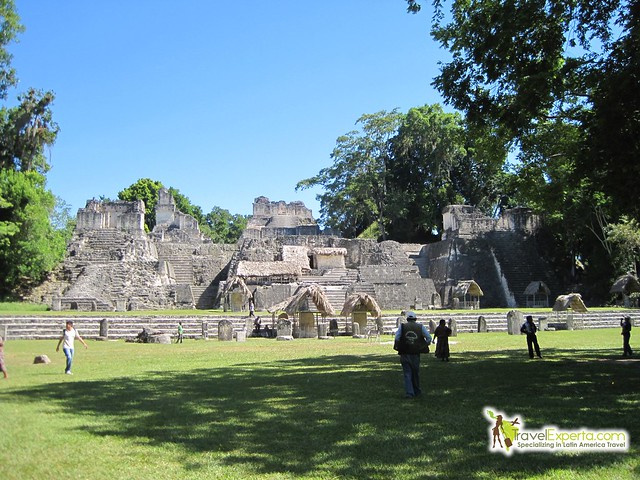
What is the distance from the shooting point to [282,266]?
37.4 meters

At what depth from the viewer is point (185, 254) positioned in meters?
43.1

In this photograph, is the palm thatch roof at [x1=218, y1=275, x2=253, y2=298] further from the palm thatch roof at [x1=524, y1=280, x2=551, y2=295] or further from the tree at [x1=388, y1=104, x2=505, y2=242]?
the tree at [x1=388, y1=104, x2=505, y2=242]

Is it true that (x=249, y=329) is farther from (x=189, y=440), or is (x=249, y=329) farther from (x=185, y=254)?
(x=185, y=254)

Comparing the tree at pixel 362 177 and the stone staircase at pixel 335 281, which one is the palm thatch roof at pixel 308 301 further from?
the tree at pixel 362 177

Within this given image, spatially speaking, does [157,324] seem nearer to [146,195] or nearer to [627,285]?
[627,285]

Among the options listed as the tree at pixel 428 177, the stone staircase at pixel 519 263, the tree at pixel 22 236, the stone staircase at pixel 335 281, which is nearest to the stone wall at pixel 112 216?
the tree at pixel 22 236

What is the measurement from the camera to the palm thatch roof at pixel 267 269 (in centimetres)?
3603

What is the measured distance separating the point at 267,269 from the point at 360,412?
2947cm

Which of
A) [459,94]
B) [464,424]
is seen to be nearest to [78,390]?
[464,424]

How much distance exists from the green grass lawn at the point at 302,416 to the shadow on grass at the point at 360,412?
0.02m

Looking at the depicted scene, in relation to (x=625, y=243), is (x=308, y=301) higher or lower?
lower

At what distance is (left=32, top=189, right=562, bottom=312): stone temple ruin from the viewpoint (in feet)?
111

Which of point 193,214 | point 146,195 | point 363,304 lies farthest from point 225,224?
point 363,304

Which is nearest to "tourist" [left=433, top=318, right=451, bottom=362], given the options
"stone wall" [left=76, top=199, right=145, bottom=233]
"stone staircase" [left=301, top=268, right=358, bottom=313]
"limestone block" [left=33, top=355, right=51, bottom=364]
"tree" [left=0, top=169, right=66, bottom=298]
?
"limestone block" [left=33, top=355, right=51, bottom=364]
